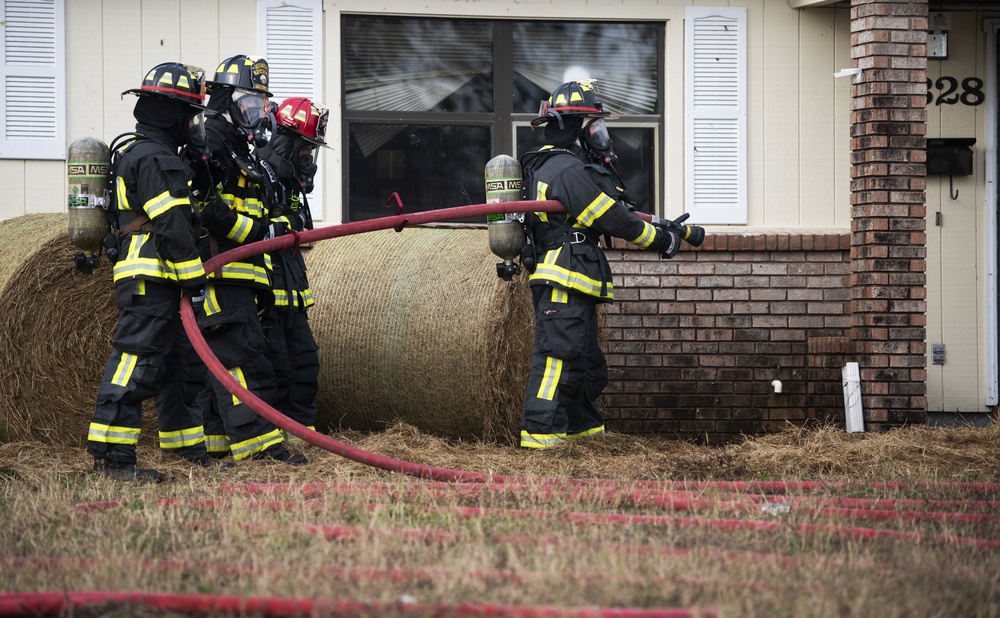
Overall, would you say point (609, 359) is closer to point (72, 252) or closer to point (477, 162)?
point (477, 162)

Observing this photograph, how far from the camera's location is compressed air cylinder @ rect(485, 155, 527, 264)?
6898 millimetres

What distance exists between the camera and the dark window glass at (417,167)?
875 cm

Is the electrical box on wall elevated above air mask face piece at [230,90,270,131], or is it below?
above

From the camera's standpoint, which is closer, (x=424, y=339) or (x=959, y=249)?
(x=424, y=339)

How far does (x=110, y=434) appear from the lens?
5.81m

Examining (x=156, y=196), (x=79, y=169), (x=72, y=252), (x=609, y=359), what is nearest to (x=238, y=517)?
(x=156, y=196)

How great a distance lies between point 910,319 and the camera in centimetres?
797

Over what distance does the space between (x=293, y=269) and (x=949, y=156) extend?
4.80 meters

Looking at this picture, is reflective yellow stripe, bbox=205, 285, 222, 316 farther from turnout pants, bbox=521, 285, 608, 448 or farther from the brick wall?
the brick wall

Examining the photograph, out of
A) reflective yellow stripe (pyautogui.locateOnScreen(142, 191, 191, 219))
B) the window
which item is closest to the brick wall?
the window

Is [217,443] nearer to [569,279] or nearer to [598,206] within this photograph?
[569,279]

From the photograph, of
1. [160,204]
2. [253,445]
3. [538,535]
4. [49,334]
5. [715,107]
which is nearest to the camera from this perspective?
[538,535]

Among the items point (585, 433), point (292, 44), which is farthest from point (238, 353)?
point (292, 44)

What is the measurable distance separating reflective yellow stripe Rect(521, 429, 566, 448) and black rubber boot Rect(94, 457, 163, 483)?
1.99 meters
